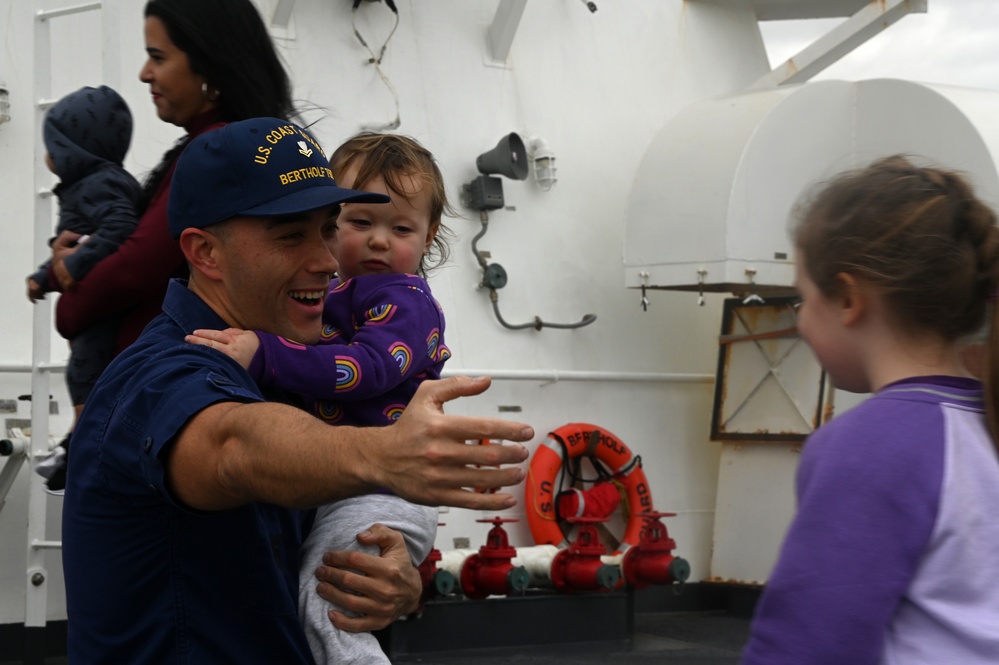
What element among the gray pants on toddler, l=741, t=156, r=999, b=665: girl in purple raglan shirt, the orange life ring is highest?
l=741, t=156, r=999, b=665: girl in purple raglan shirt

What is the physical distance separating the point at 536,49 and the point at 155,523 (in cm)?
678

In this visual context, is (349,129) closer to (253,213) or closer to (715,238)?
(715,238)

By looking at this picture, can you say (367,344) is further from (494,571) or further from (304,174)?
(494,571)

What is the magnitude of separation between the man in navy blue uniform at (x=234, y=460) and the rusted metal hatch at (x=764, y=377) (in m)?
6.20

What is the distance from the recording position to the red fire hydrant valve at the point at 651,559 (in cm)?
698

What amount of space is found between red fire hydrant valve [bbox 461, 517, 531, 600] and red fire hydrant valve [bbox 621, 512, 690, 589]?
802 mm

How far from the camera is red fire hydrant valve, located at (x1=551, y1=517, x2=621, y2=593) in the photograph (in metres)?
6.65

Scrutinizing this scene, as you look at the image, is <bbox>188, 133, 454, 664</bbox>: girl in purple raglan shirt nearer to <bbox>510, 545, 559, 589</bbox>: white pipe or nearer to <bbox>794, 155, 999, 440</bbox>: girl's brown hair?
<bbox>794, 155, 999, 440</bbox>: girl's brown hair

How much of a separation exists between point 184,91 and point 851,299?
5.31ft

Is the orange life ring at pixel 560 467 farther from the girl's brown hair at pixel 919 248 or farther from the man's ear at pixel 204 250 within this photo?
the girl's brown hair at pixel 919 248

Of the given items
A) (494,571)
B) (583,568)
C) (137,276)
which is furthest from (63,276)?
(583,568)

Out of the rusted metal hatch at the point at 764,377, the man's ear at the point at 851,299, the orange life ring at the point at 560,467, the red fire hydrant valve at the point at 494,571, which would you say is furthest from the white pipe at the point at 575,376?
the man's ear at the point at 851,299

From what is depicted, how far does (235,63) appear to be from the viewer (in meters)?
2.70

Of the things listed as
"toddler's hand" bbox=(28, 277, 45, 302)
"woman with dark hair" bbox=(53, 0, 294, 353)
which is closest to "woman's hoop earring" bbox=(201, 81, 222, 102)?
"woman with dark hair" bbox=(53, 0, 294, 353)
